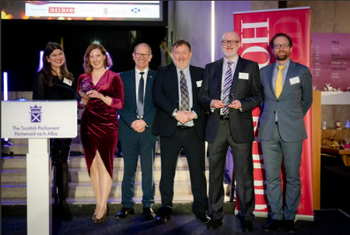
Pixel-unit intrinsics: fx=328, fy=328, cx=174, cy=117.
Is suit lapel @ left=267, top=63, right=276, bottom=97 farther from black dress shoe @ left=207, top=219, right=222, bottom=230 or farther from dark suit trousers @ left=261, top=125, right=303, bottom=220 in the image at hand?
black dress shoe @ left=207, top=219, right=222, bottom=230

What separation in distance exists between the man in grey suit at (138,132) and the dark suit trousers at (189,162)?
0.18m

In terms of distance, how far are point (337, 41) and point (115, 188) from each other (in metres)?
4.08

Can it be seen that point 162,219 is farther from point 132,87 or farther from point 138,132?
point 132,87

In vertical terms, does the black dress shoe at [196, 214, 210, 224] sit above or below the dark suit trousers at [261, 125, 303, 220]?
below

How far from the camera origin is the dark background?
7773mm

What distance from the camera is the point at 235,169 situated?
2984 mm

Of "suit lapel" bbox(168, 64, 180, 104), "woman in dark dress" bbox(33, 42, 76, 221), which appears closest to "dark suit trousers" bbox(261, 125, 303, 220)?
"suit lapel" bbox(168, 64, 180, 104)

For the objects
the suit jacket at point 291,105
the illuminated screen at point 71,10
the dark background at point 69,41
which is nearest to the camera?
the suit jacket at point 291,105

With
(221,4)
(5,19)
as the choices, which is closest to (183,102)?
(221,4)

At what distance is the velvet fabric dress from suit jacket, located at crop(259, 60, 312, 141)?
138 cm

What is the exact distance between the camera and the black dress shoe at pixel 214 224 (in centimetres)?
290

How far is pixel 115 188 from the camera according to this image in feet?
12.4

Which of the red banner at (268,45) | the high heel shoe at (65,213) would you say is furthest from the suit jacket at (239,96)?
the high heel shoe at (65,213)

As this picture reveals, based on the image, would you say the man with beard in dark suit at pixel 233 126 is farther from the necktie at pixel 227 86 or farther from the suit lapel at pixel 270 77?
the suit lapel at pixel 270 77
